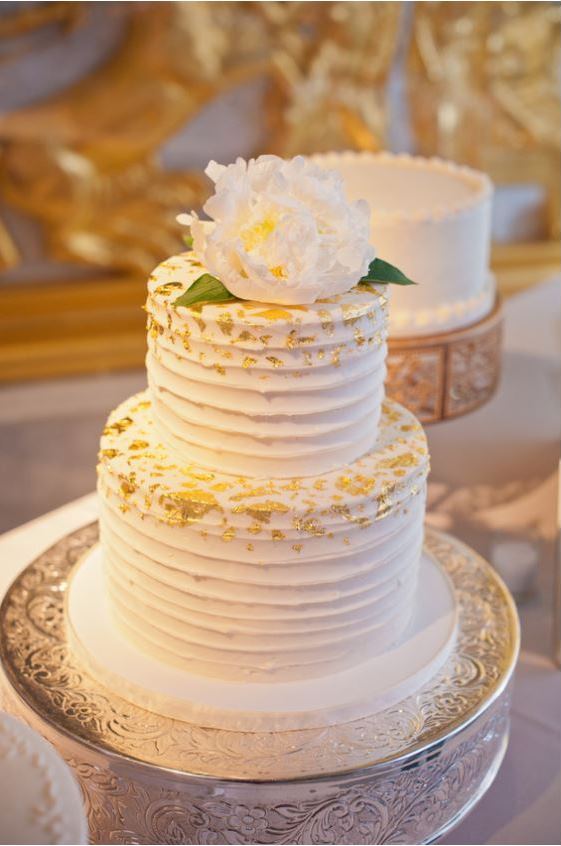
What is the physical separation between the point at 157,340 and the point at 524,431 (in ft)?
4.20

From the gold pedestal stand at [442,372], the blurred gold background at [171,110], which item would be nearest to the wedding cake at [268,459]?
the gold pedestal stand at [442,372]

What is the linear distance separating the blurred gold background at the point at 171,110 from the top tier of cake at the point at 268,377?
8.09 feet

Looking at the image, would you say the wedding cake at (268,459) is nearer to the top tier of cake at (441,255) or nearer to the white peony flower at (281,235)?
the white peony flower at (281,235)

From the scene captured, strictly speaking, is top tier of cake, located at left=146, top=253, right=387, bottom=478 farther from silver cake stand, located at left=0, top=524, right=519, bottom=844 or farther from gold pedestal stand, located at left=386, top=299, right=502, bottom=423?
gold pedestal stand, located at left=386, top=299, right=502, bottom=423

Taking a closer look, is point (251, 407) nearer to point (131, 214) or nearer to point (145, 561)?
point (145, 561)

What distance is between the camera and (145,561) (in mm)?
1332

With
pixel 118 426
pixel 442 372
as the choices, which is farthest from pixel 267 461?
pixel 442 372

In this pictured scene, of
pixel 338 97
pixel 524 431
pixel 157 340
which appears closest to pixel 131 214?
pixel 338 97

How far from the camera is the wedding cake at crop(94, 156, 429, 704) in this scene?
1225 mm

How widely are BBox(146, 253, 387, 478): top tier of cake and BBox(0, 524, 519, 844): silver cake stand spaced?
305 millimetres

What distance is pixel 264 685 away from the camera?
133cm

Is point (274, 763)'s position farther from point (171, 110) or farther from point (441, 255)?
point (171, 110)

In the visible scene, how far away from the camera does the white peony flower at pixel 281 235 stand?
1202 mm

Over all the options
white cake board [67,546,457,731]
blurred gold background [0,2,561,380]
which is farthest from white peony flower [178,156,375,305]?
blurred gold background [0,2,561,380]
